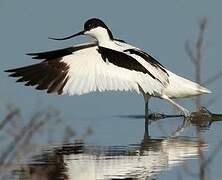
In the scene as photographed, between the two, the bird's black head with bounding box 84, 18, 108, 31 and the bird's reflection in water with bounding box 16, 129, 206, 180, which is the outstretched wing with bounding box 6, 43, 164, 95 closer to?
the bird's reflection in water with bounding box 16, 129, 206, 180

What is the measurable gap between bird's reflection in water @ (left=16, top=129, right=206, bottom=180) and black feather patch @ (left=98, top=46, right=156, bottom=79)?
953 millimetres

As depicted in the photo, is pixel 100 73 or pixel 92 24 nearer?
pixel 100 73

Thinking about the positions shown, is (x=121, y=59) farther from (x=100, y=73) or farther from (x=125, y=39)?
(x=125, y=39)

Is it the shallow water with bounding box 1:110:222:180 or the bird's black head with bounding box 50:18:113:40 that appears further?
the bird's black head with bounding box 50:18:113:40

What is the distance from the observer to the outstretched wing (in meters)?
9.29

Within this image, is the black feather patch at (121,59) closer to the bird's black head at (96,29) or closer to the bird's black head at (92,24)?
the bird's black head at (96,29)

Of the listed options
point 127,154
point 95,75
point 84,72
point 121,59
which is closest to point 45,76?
point 84,72

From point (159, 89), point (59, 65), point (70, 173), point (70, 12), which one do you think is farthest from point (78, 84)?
point (70, 12)

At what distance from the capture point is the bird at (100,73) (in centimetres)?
930

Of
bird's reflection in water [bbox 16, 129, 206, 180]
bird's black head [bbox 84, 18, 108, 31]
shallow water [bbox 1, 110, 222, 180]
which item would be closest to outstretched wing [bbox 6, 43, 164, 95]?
shallow water [bbox 1, 110, 222, 180]

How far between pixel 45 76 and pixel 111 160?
1.82 m

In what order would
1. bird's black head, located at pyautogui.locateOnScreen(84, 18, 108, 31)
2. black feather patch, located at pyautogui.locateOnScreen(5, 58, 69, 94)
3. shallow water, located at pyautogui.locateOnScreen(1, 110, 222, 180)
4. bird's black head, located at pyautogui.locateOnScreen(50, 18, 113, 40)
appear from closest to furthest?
shallow water, located at pyautogui.locateOnScreen(1, 110, 222, 180)
black feather patch, located at pyautogui.locateOnScreen(5, 58, 69, 94)
bird's black head, located at pyautogui.locateOnScreen(50, 18, 113, 40)
bird's black head, located at pyautogui.locateOnScreen(84, 18, 108, 31)

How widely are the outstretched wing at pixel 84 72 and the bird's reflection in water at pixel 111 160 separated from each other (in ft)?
2.42

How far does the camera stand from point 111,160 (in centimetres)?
783
